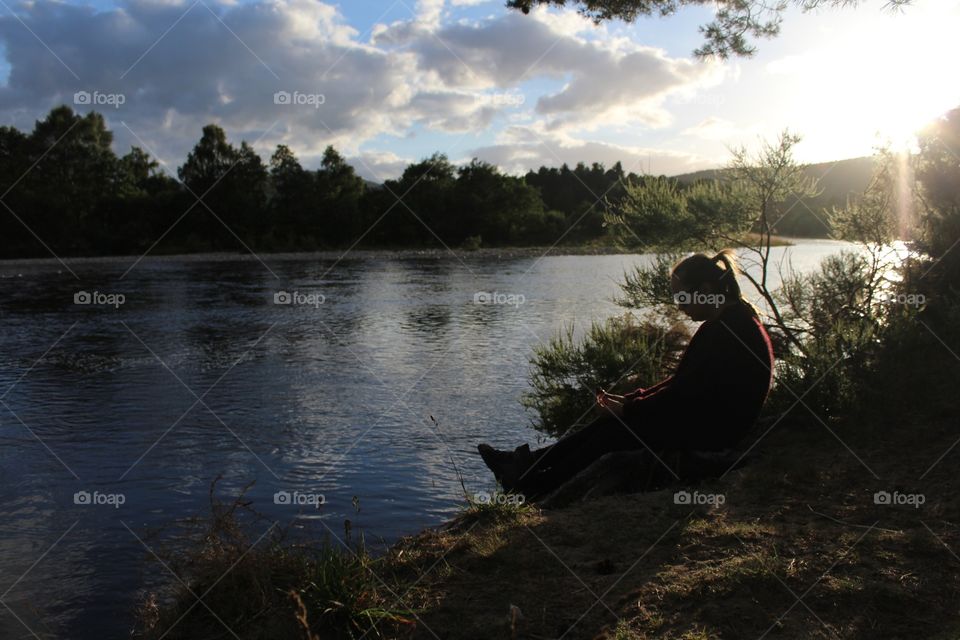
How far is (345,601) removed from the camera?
12.0ft

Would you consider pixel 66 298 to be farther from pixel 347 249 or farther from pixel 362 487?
pixel 347 249

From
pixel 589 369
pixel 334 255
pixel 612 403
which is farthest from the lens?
pixel 334 255

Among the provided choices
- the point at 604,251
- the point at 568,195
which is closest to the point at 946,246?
the point at 604,251

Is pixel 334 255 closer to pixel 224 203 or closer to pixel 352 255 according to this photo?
pixel 352 255

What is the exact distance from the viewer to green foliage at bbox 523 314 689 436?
31.8ft

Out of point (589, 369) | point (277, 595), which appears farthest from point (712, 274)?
point (589, 369)

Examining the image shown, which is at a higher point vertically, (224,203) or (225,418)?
(224,203)

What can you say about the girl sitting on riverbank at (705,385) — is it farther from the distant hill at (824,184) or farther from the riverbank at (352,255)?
the riverbank at (352,255)

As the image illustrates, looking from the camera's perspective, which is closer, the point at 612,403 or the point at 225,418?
the point at 612,403

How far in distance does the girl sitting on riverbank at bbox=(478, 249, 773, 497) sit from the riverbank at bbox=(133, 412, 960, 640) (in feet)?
1.29

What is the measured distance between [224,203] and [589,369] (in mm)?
70325

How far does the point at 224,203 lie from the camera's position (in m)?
74.3

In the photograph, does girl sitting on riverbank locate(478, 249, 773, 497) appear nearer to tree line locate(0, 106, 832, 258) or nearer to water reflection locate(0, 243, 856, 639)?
water reflection locate(0, 243, 856, 639)

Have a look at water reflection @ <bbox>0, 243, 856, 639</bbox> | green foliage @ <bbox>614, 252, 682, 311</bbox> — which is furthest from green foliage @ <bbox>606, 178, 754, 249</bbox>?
water reflection @ <bbox>0, 243, 856, 639</bbox>
